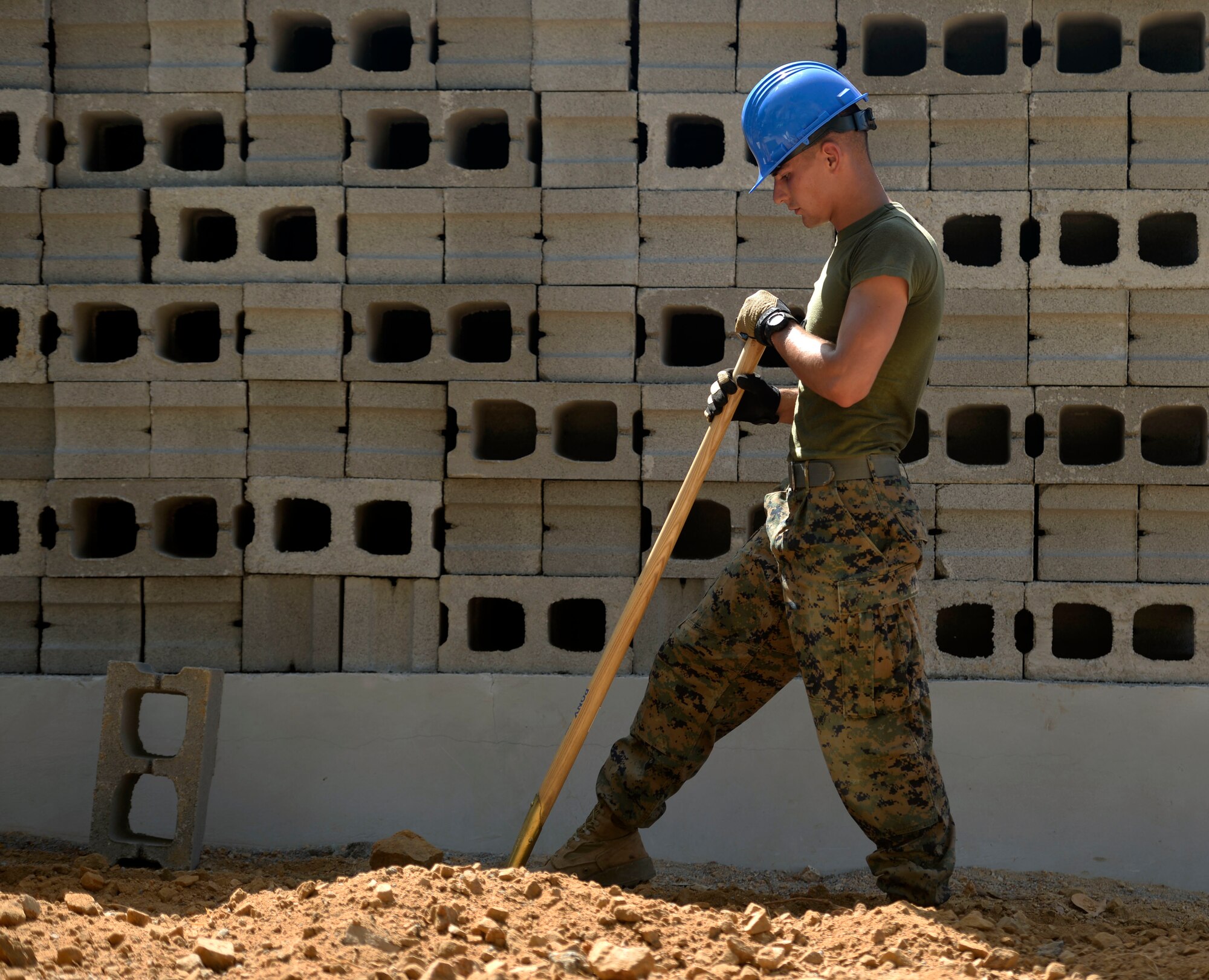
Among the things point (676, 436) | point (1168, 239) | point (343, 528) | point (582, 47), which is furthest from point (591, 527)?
point (1168, 239)

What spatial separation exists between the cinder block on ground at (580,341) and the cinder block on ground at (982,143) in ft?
4.35

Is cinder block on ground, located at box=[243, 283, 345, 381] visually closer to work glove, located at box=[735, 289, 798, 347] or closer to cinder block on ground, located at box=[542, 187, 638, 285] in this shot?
cinder block on ground, located at box=[542, 187, 638, 285]

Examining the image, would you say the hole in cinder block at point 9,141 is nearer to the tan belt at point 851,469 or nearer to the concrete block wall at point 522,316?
the concrete block wall at point 522,316

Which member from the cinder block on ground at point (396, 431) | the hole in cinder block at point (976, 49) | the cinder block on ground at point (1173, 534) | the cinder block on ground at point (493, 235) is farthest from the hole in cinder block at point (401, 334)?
the cinder block on ground at point (1173, 534)

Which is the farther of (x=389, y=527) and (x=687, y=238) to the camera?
(x=389, y=527)

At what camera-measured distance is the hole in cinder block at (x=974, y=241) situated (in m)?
5.01

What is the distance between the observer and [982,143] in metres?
4.39

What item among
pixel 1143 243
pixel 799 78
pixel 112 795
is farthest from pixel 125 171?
pixel 1143 243

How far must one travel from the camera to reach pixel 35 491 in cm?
453

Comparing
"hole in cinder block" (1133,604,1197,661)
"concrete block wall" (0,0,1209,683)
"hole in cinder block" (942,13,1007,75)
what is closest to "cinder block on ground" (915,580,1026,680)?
"concrete block wall" (0,0,1209,683)

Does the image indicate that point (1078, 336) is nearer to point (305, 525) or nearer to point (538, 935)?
point (538, 935)

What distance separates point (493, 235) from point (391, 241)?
1.31ft

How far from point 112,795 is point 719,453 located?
2.43 metres

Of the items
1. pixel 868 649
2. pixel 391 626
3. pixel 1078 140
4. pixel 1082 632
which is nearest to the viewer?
pixel 868 649
